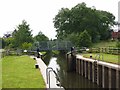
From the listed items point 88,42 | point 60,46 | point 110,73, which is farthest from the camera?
point 60,46

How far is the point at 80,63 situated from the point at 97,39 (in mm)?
49338

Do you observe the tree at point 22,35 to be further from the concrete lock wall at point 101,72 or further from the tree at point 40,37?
the concrete lock wall at point 101,72

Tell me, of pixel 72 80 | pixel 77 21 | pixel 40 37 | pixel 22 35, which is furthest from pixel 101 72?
pixel 40 37

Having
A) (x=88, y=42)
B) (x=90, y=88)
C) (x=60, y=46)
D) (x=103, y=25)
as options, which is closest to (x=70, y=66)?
(x=90, y=88)

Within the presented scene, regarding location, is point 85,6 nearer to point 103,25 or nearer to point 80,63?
point 103,25

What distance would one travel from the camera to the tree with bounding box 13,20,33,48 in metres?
68.9

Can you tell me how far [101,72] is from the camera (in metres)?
27.2

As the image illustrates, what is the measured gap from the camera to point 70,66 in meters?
43.2

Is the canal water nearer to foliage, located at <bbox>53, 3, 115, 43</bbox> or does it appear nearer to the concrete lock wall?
the concrete lock wall

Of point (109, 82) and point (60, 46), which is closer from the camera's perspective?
point (109, 82)

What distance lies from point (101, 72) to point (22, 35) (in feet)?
143

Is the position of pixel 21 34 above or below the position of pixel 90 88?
above

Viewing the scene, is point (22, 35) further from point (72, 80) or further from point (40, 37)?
point (72, 80)

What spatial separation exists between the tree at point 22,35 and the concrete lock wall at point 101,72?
31884 millimetres
